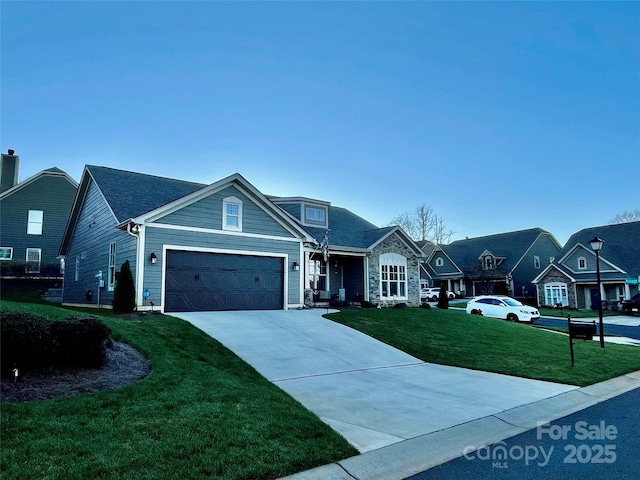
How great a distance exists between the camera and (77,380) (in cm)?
624

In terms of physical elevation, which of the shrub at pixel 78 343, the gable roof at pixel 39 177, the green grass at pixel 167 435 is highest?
the gable roof at pixel 39 177

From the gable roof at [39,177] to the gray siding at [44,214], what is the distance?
11 centimetres

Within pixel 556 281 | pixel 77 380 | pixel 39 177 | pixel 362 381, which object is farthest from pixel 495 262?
pixel 77 380

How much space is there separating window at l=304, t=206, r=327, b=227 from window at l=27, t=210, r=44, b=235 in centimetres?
2006

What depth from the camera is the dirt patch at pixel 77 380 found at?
5.52 meters

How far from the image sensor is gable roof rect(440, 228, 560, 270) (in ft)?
146

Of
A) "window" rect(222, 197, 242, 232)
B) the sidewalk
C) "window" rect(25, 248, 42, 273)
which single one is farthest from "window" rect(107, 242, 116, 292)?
"window" rect(25, 248, 42, 273)

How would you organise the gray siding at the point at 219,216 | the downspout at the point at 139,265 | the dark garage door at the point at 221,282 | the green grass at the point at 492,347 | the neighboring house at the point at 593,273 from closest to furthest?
the green grass at the point at 492,347
the downspout at the point at 139,265
the dark garage door at the point at 221,282
the gray siding at the point at 219,216
the neighboring house at the point at 593,273

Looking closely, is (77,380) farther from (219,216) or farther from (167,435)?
(219,216)

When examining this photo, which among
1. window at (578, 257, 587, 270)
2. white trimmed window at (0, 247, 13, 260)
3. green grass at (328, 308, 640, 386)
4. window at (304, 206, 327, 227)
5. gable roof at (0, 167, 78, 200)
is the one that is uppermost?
gable roof at (0, 167, 78, 200)

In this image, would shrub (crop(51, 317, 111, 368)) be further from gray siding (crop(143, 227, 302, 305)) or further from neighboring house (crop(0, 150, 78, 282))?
neighboring house (crop(0, 150, 78, 282))

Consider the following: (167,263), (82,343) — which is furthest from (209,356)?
(167,263)

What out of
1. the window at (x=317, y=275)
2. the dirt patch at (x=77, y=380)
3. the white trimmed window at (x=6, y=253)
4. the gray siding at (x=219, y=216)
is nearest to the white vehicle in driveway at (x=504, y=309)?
the window at (x=317, y=275)

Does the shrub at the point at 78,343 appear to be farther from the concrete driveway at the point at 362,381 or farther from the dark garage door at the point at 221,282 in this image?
the dark garage door at the point at 221,282
